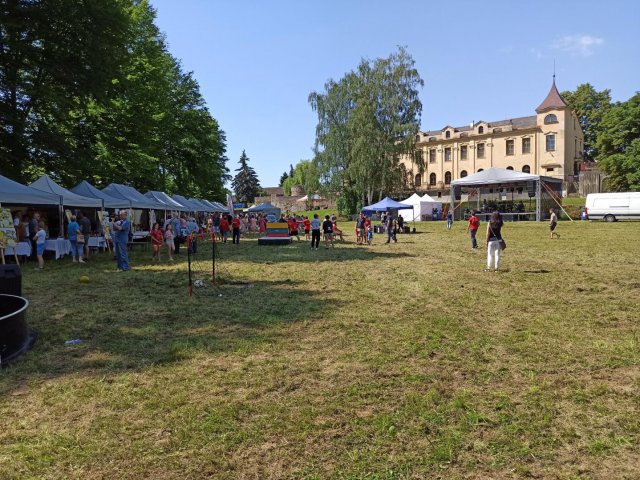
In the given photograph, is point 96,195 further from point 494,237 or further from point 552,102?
point 552,102

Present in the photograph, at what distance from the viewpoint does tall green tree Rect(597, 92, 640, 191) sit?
47.2 meters

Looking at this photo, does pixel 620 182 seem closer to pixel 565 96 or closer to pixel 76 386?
pixel 565 96

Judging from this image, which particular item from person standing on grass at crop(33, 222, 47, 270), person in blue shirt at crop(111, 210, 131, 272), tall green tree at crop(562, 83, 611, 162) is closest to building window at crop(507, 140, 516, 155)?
tall green tree at crop(562, 83, 611, 162)

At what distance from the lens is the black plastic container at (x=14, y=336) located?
499 centimetres

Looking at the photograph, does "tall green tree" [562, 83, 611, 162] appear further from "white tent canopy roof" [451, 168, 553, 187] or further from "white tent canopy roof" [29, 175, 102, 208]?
"white tent canopy roof" [29, 175, 102, 208]

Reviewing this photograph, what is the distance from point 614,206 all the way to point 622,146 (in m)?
22.4

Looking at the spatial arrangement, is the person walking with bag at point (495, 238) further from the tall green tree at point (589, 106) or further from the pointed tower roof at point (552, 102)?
the tall green tree at point (589, 106)

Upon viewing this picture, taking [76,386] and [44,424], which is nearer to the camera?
[44,424]

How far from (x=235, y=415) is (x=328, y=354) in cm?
180

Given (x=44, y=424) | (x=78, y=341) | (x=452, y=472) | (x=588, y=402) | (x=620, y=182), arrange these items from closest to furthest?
(x=452, y=472) < (x=44, y=424) < (x=588, y=402) < (x=78, y=341) < (x=620, y=182)

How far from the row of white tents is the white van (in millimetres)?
32743

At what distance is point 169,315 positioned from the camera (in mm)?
7398

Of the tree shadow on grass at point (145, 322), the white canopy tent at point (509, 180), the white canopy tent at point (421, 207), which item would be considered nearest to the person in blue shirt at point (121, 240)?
the tree shadow on grass at point (145, 322)

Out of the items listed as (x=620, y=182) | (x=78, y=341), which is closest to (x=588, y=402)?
(x=78, y=341)
